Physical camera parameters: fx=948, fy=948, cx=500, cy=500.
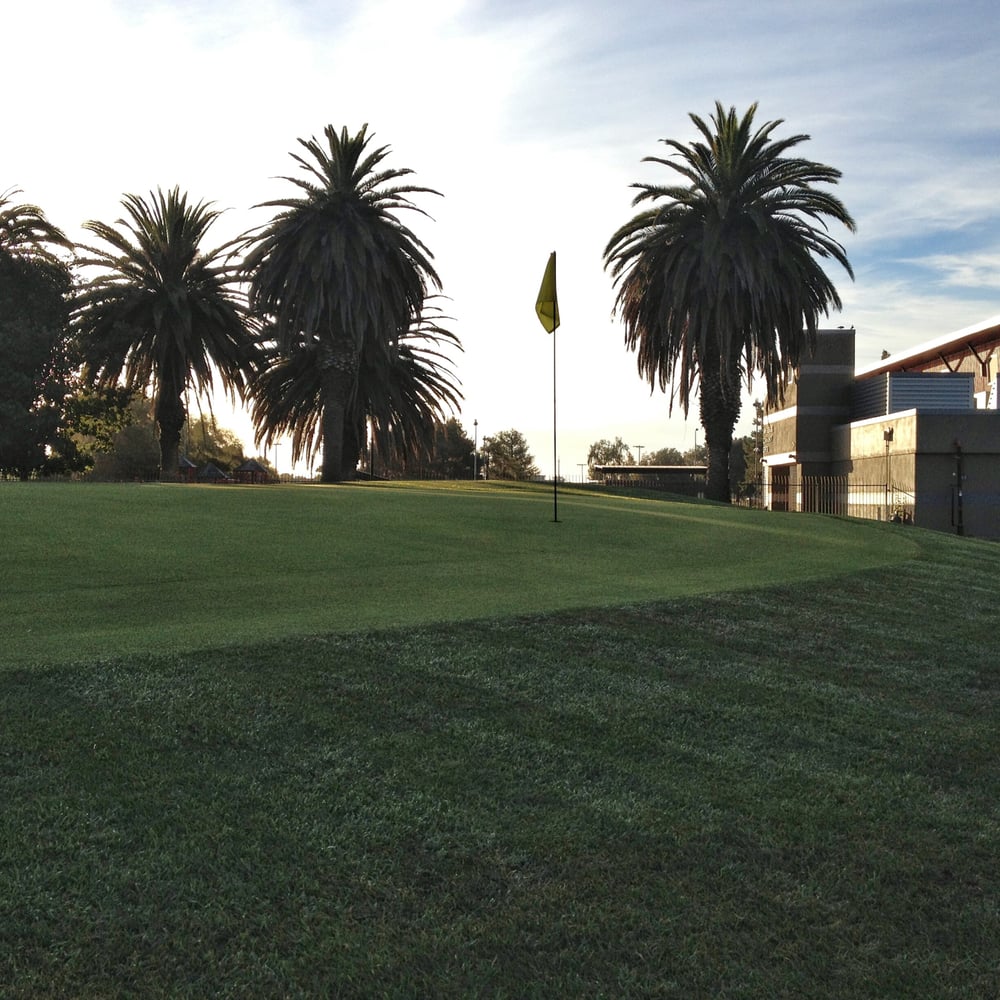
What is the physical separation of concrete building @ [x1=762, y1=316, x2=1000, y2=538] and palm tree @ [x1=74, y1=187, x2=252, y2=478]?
95.9ft

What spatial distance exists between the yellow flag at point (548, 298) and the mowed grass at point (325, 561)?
4.28 meters

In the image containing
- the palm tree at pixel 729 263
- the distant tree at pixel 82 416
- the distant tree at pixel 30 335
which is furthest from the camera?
the distant tree at pixel 82 416

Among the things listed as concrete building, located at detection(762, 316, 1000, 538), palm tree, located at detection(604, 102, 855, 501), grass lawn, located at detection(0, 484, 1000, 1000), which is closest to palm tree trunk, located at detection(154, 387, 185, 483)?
palm tree, located at detection(604, 102, 855, 501)

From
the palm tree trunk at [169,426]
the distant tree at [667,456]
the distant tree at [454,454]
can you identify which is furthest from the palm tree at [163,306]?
Result: the distant tree at [667,456]

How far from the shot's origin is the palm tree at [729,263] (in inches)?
1298

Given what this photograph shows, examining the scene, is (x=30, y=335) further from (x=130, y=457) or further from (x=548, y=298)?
(x=130, y=457)

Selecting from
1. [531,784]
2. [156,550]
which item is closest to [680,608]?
[531,784]

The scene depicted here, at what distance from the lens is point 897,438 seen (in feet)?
145

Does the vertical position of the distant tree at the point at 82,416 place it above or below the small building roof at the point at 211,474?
above

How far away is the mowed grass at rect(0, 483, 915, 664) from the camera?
8.49 metres

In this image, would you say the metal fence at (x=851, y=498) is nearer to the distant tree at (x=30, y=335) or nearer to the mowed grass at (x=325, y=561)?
the mowed grass at (x=325, y=561)

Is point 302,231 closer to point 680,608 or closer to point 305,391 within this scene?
point 305,391

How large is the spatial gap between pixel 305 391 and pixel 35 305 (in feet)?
40.3

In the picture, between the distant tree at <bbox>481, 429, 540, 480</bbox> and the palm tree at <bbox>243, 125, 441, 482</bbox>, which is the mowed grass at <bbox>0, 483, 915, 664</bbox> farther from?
the distant tree at <bbox>481, 429, 540, 480</bbox>
